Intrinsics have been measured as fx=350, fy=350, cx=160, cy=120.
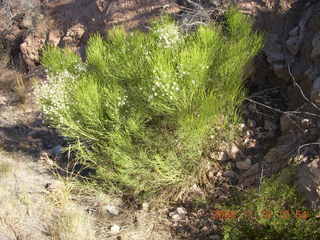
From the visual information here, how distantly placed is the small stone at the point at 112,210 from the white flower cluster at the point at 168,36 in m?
1.71

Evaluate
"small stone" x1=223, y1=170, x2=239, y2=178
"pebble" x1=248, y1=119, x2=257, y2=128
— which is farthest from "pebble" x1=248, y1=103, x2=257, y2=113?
"small stone" x1=223, y1=170, x2=239, y2=178

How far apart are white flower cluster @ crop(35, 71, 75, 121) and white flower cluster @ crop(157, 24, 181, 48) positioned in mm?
914

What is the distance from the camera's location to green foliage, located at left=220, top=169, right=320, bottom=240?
101 inches

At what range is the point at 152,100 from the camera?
2.84 meters

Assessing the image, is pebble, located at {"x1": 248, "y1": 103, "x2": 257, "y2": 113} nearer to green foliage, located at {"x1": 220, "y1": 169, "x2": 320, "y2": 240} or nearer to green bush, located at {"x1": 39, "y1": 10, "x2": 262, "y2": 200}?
green bush, located at {"x1": 39, "y1": 10, "x2": 262, "y2": 200}

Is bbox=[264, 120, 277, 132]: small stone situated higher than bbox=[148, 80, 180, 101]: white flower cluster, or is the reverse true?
bbox=[148, 80, 180, 101]: white flower cluster

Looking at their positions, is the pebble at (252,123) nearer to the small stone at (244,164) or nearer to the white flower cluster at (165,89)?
the small stone at (244,164)

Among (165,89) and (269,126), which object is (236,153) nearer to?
(269,126)

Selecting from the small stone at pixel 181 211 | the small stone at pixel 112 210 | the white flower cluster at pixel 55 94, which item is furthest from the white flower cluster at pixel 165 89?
the small stone at pixel 112 210

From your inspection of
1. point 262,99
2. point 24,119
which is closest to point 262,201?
point 262,99

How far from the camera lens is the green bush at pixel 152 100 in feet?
9.39

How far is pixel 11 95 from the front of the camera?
658 cm

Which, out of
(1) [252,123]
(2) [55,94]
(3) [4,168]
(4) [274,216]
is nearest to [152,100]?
(2) [55,94]

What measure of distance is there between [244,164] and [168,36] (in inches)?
59.6
